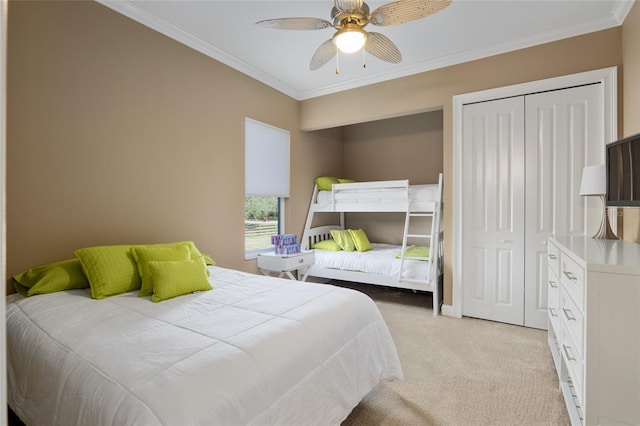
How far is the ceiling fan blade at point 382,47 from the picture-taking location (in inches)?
86.0

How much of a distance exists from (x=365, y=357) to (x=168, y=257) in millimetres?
1474

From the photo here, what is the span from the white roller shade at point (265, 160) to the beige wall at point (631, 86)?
342 cm

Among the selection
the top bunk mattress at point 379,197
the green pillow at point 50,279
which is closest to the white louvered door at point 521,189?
the top bunk mattress at point 379,197

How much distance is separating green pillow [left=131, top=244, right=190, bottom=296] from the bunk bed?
2.17 meters

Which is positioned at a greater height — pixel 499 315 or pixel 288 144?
pixel 288 144

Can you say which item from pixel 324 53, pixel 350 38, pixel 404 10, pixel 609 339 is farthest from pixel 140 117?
pixel 609 339

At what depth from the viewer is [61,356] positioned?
128cm

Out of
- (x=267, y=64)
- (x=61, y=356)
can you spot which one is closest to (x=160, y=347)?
(x=61, y=356)

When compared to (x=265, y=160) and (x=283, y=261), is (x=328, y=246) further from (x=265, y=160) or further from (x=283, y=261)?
(x=265, y=160)

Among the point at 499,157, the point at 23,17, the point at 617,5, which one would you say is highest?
the point at 617,5

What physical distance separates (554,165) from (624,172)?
1122 millimetres

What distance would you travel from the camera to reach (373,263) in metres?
3.88

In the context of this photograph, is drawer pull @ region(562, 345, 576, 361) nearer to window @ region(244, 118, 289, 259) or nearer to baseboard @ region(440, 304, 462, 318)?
baseboard @ region(440, 304, 462, 318)

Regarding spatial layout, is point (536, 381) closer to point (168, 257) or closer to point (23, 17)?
point (168, 257)
